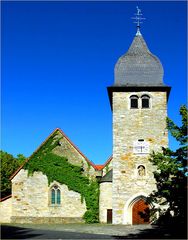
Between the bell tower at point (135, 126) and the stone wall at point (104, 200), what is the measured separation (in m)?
2.12

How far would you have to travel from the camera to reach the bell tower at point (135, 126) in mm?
28188

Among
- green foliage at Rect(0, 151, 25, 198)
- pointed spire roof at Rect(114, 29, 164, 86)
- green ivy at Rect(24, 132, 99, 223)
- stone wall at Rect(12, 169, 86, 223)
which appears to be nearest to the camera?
pointed spire roof at Rect(114, 29, 164, 86)

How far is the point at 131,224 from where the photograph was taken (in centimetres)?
2803

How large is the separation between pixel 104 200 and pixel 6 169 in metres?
21.4

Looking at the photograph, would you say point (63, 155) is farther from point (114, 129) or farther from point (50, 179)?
point (114, 129)

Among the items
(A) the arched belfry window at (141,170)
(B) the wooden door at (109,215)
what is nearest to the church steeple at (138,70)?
(A) the arched belfry window at (141,170)

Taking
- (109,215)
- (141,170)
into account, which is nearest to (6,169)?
(109,215)

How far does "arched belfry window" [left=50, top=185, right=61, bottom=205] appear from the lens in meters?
31.0

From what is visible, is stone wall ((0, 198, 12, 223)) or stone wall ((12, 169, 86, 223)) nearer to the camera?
stone wall ((12, 169, 86, 223))

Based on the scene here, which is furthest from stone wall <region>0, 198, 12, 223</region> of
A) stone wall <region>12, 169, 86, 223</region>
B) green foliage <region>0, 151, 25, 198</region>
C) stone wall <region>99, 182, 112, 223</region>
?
green foliage <region>0, 151, 25, 198</region>

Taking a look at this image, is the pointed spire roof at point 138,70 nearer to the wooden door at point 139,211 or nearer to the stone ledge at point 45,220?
the wooden door at point 139,211

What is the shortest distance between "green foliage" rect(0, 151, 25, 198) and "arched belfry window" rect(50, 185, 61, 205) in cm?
1710

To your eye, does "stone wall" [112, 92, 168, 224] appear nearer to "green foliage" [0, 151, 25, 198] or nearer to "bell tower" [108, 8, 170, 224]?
"bell tower" [108, 8, 170, 224]

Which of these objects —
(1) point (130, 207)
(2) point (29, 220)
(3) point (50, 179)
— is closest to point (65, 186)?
(3) point (50, 179)
